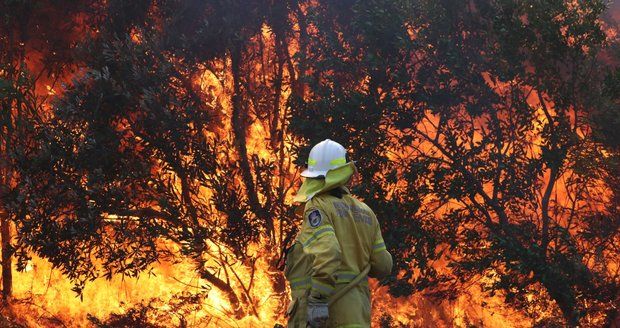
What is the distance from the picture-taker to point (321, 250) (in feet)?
13.1

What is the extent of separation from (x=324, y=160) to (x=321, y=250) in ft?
2.43

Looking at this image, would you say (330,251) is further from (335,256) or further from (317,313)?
(317,313)

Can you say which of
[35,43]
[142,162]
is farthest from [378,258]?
[35,43]

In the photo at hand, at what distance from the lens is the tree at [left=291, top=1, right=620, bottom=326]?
993 centimetres

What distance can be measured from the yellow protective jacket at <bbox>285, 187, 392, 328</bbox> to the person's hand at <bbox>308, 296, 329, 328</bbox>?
0.04m

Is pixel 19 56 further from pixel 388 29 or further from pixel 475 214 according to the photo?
pixel 475 214

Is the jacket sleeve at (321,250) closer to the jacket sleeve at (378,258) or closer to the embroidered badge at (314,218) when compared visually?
the embroidered badge at (314,218)

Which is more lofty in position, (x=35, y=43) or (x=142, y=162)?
(x=35, y=43)

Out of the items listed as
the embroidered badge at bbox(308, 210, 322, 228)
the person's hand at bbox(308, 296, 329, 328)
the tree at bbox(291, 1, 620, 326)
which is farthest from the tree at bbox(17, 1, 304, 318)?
the person's hand at bbox(308, 296, 329, 328)

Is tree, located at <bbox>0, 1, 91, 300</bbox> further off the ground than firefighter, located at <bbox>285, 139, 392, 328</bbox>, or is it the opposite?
tree, located at <bbox>0, 1, 91, 300</bbox>

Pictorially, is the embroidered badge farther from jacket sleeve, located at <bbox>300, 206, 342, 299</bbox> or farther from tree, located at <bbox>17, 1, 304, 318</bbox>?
tree, located at <bbox>17, 1, 304, 318</bbox>

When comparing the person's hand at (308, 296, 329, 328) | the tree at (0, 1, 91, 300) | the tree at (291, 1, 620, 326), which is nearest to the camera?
the person's hand at (308, 296, 329, 328)

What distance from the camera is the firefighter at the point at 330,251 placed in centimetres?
397

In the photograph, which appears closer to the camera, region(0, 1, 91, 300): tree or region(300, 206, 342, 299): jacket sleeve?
region(300, 206, 342, 299): jacket sleeve
